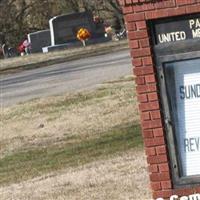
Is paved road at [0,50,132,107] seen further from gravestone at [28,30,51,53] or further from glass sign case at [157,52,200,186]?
gravestone at [28,30,51,53]

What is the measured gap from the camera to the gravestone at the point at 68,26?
4672cm

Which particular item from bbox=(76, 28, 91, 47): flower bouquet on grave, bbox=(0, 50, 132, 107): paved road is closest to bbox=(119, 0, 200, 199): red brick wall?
bbox=(0, 50, 132, 107): paved road

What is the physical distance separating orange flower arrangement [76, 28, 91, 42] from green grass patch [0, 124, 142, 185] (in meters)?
29.1

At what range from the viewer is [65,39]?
154ft

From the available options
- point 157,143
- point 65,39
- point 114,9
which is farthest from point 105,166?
point 114,9

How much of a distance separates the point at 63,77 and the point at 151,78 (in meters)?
19.4

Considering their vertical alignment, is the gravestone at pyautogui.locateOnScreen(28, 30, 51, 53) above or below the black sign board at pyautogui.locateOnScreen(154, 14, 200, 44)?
below

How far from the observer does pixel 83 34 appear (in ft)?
144

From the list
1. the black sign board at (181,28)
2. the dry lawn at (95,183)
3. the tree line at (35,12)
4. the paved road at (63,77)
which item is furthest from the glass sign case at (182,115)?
the tree line at (35,12)

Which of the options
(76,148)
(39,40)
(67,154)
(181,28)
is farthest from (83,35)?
(181,28)

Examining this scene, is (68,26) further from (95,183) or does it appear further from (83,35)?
(95,183)

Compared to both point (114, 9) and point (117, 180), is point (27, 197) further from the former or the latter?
point (114, 9)

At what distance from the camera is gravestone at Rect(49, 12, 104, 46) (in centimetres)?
4672

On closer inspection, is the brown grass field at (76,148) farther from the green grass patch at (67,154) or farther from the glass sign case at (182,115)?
the glass sign case at (182,115)
